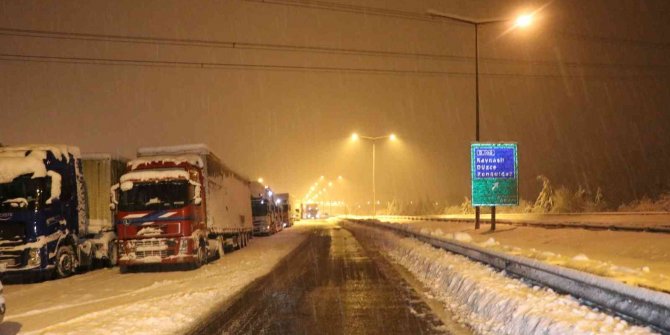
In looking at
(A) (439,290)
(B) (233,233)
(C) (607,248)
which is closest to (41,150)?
(B) (233,233)

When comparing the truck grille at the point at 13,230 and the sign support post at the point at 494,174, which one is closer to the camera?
the truck grille at the point at 13,230

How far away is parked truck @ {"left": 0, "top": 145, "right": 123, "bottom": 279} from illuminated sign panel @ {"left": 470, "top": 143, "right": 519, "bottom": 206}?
15.2m

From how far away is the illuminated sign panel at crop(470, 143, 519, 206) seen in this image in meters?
24.9

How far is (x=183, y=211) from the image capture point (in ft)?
63.0

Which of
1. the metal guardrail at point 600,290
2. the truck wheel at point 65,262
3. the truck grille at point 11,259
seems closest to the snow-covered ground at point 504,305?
the metal guardrail at point 600,290

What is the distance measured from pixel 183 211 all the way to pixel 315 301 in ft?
28.5

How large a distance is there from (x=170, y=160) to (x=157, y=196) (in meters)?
1.39

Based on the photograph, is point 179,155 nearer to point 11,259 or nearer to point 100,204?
point 100,204

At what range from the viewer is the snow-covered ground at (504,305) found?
693 centimetres

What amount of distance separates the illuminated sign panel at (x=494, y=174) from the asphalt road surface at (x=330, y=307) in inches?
347

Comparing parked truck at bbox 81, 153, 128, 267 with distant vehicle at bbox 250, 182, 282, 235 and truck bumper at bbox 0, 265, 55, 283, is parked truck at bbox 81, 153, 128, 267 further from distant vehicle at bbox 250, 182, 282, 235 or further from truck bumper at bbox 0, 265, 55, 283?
distant vehicle at bbox 250, 182, 282, 235

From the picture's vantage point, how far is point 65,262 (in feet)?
60.5

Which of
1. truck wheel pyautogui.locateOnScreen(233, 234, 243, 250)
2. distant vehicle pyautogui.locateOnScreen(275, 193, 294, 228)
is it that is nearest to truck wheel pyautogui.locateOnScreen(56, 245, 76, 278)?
truck wheel pyautogui.locateOnScreen(233, 234, 243, 250)

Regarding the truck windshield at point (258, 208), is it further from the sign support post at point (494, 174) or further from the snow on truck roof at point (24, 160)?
the snow on truck roof at point (24, 160)
